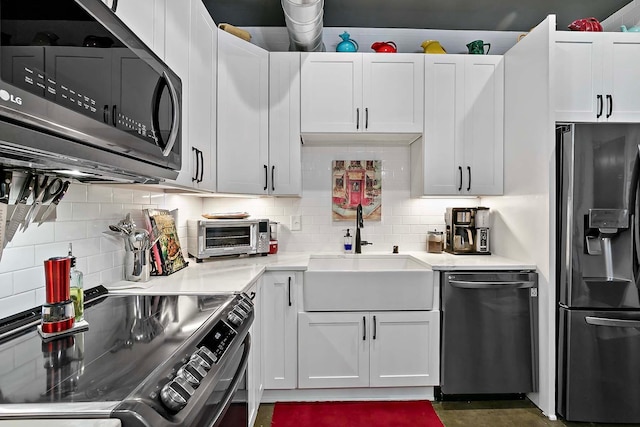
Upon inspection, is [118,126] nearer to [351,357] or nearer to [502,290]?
[351,357]

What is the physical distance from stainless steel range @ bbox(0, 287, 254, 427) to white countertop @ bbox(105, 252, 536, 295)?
226mm

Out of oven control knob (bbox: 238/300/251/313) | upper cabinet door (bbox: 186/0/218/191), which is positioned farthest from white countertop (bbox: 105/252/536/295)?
upper cabinet door (bbox: 186/0/218/191)

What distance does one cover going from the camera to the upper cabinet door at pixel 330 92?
2.55 m

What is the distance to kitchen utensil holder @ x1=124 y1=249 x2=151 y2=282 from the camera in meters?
1.73

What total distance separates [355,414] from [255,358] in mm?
749

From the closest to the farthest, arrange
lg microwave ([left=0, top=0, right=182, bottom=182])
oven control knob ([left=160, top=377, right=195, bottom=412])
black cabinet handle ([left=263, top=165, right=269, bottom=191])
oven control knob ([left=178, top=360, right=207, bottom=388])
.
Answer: lg microwave ([left=0, top=0, right=182, bottom=182])
oven control knob ([left=160, top=377, right=195, bottom=412])
oven control knob ([left=178, top=360, right=207, bottom=388])
black cabinet handle ([left=263, top=165, right=269, bottom=191])

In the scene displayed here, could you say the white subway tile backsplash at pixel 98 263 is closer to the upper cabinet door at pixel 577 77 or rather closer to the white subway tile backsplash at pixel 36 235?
the white subway tile backsplash at pixel 36 235

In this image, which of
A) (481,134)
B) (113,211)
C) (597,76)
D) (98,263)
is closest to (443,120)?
(481,134)

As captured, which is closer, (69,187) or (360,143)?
(69,187)

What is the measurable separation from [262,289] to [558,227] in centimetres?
A: 180

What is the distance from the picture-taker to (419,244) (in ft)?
9.59

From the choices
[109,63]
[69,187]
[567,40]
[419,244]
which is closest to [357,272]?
[419,244]

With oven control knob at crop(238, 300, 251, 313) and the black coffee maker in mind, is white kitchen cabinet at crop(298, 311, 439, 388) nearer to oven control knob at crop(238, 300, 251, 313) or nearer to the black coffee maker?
the black coffee maker

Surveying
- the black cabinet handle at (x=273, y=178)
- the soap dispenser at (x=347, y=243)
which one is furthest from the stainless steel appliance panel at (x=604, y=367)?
the black cabinet handle at (x=273, y=178)
